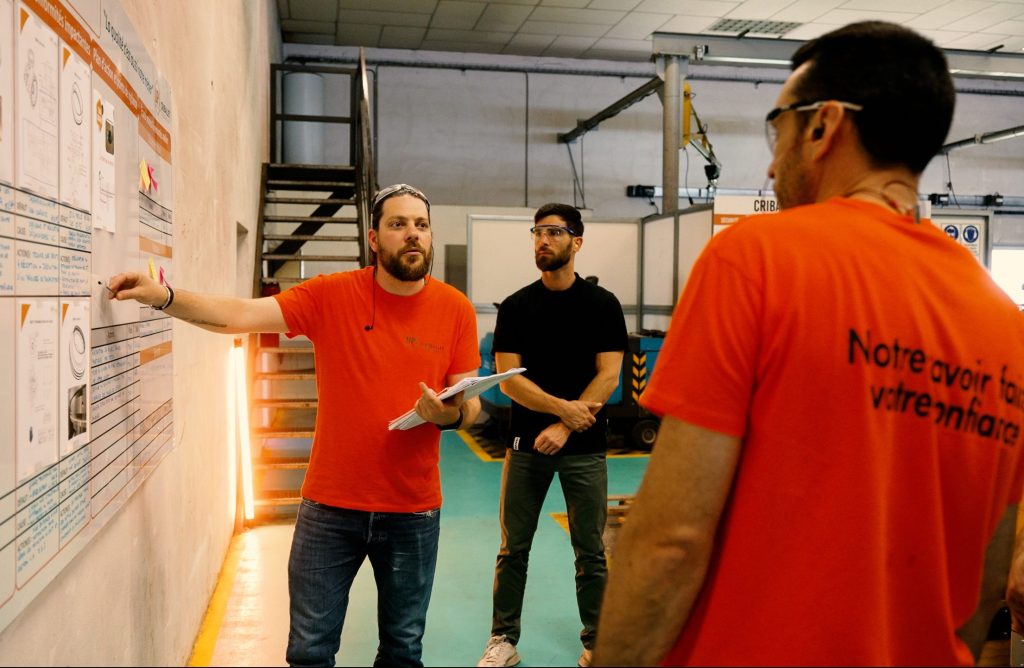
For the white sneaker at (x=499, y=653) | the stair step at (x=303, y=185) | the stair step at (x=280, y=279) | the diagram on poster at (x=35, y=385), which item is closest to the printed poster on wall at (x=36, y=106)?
the diagram on poster at (x=35, y=385)

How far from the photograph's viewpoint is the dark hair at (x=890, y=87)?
103cm

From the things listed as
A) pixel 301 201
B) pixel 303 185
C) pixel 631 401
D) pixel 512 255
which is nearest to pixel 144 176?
pixel 301 201

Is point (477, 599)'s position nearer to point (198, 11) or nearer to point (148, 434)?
point (148, 434)

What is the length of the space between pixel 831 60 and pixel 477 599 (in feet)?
12.5

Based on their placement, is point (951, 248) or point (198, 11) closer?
point (951, 248)

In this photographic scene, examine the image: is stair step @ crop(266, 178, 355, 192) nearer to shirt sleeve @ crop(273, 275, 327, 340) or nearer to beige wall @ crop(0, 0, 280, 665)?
beige wall @ crop(0, 0, 280, 665)

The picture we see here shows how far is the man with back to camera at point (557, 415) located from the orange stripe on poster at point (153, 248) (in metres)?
1.47

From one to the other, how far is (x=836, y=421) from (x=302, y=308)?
192cm

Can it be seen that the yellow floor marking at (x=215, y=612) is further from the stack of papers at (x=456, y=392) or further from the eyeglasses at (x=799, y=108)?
the eyeglasses at (x=799, y=108)

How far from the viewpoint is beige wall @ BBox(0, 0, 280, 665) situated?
1.80 meters

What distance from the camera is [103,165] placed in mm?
1859

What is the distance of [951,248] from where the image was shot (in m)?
1.08

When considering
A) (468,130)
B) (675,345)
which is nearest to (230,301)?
(675,345)

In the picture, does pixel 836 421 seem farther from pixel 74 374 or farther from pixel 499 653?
pixel 499 653
